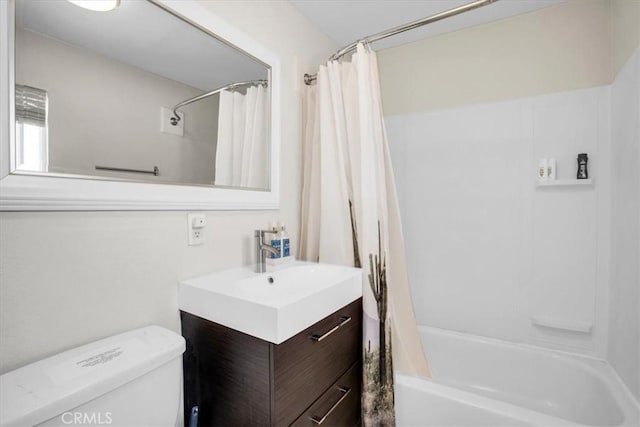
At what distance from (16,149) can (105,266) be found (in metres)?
0.38

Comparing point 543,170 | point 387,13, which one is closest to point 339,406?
point 543,170

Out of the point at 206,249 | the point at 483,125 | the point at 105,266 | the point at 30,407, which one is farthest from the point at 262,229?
the point at 483,125

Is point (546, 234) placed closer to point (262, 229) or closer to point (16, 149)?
point (262, 229)

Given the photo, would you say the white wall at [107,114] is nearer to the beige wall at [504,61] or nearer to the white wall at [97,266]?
the white wall at [97,266]

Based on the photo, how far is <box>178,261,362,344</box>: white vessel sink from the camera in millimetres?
894

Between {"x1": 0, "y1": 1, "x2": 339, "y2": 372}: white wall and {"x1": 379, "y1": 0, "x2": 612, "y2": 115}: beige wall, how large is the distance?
1310 millimetres

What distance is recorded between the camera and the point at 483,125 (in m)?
2.00

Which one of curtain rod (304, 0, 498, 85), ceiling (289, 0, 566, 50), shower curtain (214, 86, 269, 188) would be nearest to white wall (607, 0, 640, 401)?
ceiling (289, 0, 566, 50)

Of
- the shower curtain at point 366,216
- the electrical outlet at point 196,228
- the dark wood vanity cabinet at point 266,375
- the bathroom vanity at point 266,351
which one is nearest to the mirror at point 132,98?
the electrical outlet at point 196,228

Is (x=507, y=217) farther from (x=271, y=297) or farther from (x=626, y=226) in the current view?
(x=271, y=297)

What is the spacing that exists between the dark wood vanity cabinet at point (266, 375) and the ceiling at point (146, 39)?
0.95m

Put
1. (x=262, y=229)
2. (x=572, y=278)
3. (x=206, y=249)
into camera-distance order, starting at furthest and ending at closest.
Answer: (x=572, y=278) → (x=262, y=229) → (x=206, y=249)

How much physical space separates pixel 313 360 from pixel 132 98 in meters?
1.12

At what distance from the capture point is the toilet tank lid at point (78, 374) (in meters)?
0.60
